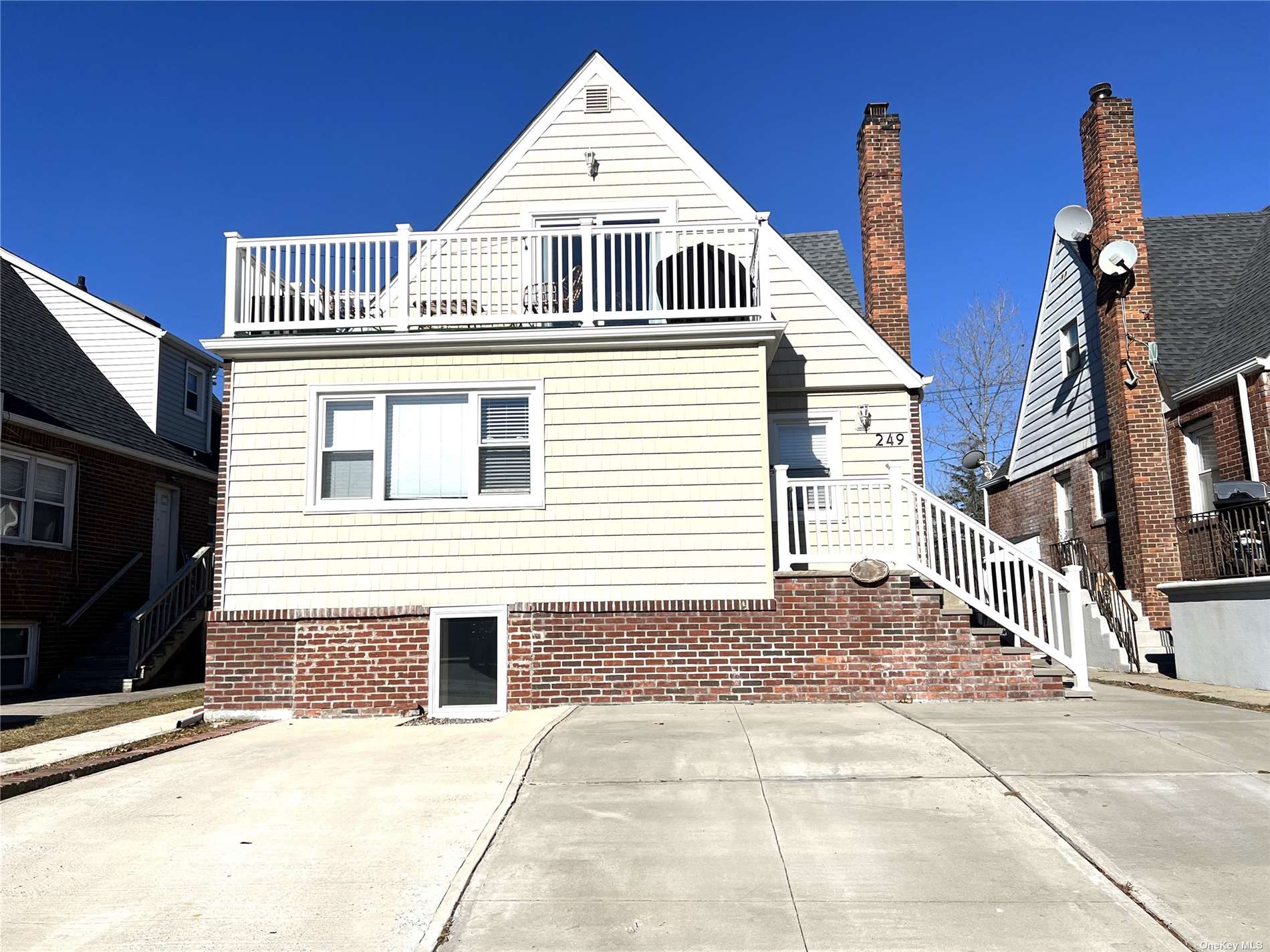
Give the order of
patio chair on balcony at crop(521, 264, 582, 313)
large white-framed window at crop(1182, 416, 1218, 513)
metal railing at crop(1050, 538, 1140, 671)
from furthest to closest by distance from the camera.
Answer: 1. metal railing at crop(1050, 538, 1140, 671)
2. large white-framed window at crop(1182, 416, 1218, 513)
3. patio chair on balcony at crop(521, 264, 582, 313)

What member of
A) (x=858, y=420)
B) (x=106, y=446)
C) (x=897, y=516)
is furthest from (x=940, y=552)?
(x=106, y=446)

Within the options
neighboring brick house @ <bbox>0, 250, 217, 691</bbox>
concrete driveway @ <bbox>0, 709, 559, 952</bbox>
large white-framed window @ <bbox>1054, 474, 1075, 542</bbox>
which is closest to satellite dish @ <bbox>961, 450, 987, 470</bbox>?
large white-framed window @ <bbox>1054, 474, 1075, 542</bbox>

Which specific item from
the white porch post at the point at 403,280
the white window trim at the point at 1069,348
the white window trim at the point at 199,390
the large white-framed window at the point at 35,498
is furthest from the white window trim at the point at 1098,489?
the white window trim at the point at 199,390

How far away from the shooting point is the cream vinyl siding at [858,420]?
11891 millimetres

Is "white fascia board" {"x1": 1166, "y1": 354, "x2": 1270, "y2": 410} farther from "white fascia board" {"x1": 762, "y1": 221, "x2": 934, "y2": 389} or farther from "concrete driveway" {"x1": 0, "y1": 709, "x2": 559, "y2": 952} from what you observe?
"concrete driveway" {"x1": 0, "y1": 709, "x2": 559, "y2": 952}

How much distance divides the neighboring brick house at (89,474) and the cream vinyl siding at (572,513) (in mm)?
6051

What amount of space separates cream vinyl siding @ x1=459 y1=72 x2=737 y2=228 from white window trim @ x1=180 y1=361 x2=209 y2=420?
1021 centimetres

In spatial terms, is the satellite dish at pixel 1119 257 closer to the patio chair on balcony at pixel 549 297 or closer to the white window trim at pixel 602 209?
the white window trim at pixel 602 209

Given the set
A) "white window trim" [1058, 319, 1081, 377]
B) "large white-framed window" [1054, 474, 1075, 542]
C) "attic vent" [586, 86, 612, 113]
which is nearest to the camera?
"attic vent" [586, 86, 612, 113]

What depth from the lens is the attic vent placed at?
12.7 m

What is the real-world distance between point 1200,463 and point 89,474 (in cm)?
1811

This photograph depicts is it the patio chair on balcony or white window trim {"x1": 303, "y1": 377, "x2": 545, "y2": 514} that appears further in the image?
the patio chair on balcony

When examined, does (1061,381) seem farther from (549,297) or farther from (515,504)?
(515,504)

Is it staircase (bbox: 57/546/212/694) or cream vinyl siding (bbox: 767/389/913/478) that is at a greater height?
cream vinyl siding (bbox: 767/389/913/478)
